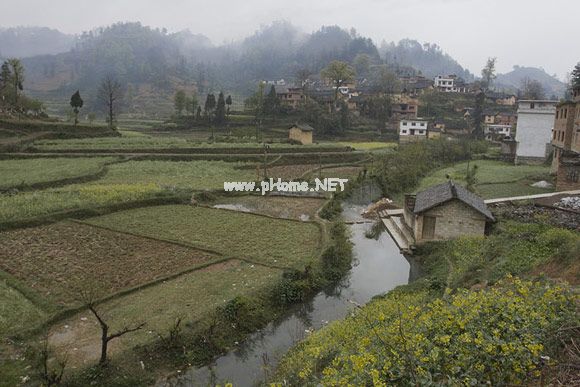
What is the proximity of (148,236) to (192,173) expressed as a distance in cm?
1661

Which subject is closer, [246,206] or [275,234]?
[275,234]

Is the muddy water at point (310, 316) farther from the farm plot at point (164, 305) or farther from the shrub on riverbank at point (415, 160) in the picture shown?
the shrub on riverbank at point (415, 160)

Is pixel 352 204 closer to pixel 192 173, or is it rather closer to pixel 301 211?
pixel 301 211

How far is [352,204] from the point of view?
31.6 metres

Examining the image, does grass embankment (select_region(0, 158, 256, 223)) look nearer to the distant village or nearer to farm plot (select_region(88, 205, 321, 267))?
farm plot (select_region(88, 205, 321, 267))

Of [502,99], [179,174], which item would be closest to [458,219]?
[179,174]

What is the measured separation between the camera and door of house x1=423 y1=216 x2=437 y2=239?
68.8ft

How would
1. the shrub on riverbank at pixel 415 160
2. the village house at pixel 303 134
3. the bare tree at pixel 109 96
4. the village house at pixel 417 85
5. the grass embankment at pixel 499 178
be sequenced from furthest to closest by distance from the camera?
the village house at pixel 417 85
the bare tree at pixel 109 96
the village house at pixel 303 134
the shrub on riverbank at pixel 415 160
the grass embankment at pixel 499 178

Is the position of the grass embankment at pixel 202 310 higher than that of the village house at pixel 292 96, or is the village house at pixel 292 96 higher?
the village house at pixel 292 96

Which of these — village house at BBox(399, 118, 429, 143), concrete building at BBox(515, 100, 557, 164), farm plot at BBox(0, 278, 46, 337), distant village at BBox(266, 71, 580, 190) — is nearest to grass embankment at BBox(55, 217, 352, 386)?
farm plot at BBox(0, 278, 46, 337)

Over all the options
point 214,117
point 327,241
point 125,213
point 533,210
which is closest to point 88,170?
point 125,213

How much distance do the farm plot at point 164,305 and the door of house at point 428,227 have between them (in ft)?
27.0

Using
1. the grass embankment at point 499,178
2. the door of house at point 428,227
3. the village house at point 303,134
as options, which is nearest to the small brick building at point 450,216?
the door of house at point 428,227

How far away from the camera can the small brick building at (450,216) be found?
20.4m
